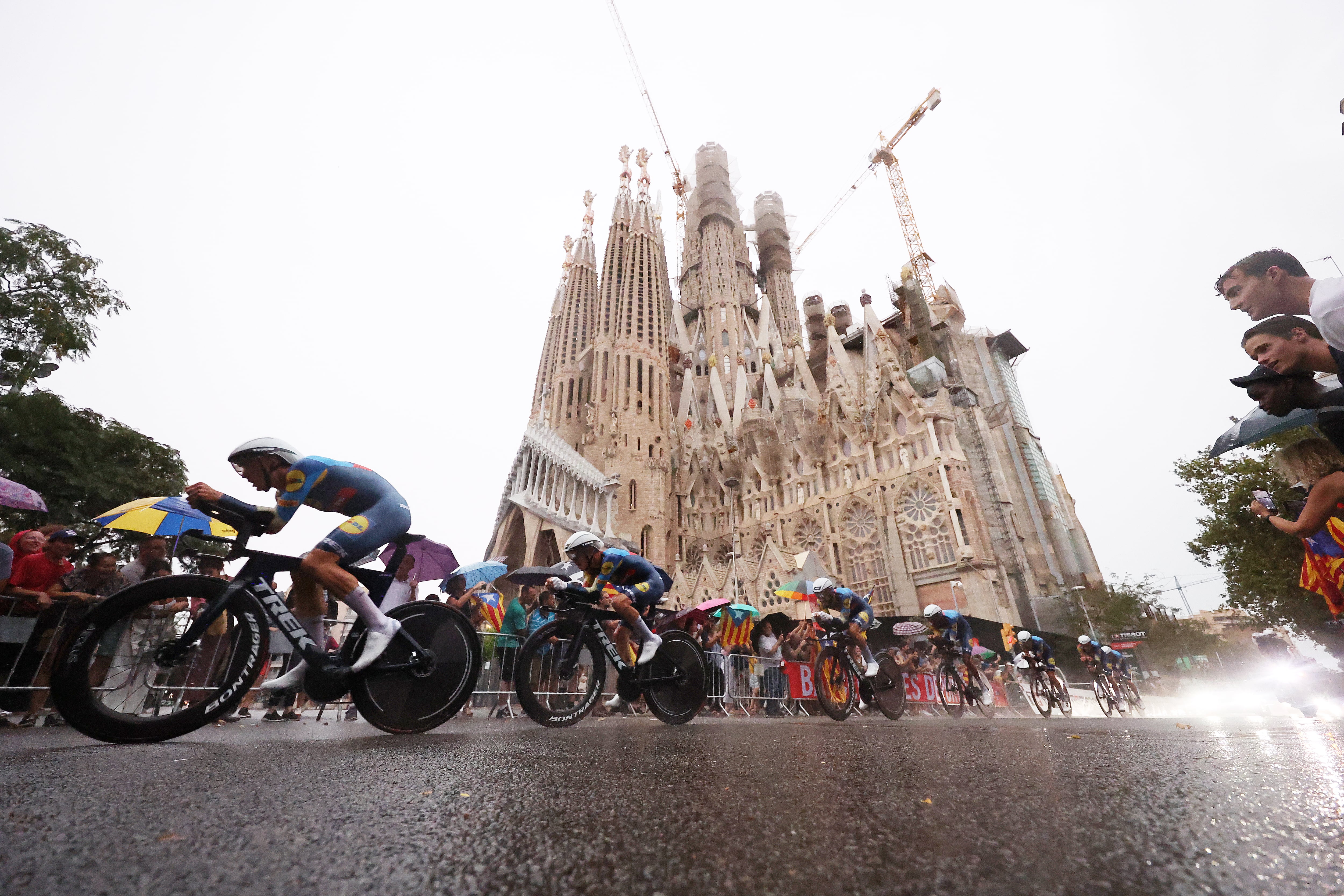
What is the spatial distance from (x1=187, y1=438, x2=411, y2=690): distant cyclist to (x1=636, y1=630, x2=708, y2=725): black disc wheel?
7.50 feet

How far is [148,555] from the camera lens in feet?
16.6

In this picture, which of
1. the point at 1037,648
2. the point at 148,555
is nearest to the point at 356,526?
the point at 148,555

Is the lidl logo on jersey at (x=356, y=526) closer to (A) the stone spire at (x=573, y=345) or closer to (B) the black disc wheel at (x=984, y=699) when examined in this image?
(B) the black disc wheel at (x=984, y=699)

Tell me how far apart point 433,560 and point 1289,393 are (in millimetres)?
12261

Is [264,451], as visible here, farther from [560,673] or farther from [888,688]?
[888,688]

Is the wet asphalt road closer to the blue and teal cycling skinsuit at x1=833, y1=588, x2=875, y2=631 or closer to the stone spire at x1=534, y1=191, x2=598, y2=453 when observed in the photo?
the blue and teal cycling skinsuit at x1=833, y1=588, x2=875, y2=631

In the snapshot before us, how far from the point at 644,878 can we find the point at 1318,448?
5625mm

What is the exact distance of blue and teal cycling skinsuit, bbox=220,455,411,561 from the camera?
10.2ft

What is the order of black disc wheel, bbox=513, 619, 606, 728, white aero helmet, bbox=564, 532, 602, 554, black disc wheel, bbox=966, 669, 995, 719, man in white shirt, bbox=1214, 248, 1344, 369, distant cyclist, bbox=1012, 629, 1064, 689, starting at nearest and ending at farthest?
1. man in white shirt, bbox=1214, 248, 1344, 369
2. black disc wheel, bbox=513, 619, 606, 728
3. white aero helmet, bbox=564, 532, 602, 554
4. black disc wheel, bbox=966, 669, 995, 719
5. distant cyclist, bbox=1012, 629, 1064, 689

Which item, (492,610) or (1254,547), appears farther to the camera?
(1254,547)

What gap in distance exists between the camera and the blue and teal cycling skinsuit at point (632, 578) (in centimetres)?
464

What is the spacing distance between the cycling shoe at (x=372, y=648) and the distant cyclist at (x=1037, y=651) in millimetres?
9799

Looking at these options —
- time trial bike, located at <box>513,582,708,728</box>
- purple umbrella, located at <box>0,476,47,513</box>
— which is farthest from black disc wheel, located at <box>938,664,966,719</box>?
purple umbrella, located at <box>0,476,47,513</box>

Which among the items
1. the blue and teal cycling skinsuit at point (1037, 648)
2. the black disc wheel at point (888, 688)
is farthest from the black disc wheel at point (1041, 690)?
the black disc wheel at point (888, 688)
